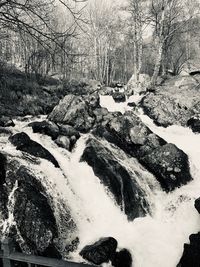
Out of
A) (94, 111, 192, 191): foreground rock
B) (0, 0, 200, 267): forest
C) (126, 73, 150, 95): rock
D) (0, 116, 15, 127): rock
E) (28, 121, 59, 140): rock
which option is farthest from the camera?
(126, 73, 150, 95): rock

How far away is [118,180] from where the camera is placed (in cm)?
923

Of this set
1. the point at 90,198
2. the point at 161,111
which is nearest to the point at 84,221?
the point at 90,198

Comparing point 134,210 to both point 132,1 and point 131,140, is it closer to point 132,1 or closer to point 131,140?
point 131,140

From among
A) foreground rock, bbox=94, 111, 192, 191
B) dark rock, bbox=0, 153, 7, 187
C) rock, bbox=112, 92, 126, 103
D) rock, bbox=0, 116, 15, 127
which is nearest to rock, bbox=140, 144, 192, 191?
foreground rock, bbox=94, 111, 192, 191

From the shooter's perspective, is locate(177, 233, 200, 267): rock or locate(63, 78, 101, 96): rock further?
locate(63, 78, 101, 96): rock

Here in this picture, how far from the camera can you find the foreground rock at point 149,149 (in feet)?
33.2

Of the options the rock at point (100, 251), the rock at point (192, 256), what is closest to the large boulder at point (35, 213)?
the rock at point (100, 251)

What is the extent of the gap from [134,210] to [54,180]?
88.3 inches

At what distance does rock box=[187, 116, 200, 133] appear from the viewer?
45.6 ft

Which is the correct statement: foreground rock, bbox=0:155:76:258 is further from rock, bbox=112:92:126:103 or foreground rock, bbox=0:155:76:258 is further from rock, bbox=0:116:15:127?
rock, bbox=112:92:126:103

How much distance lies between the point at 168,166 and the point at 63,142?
3390mm

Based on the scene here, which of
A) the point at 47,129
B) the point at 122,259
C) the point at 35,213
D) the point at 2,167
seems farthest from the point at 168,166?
the point at 2,167

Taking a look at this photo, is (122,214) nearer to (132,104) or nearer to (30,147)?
(30,147)

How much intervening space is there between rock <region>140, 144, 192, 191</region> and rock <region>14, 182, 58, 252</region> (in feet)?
13.1
